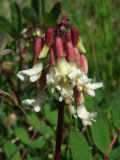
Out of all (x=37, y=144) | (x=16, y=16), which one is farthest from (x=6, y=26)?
(x=37, y=144)

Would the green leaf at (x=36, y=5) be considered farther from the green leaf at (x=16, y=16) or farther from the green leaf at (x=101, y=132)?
the green leaf at (x=101, y=132)

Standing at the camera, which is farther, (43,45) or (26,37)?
(26,37)

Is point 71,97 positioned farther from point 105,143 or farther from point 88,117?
point 105,143

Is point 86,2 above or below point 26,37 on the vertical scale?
above

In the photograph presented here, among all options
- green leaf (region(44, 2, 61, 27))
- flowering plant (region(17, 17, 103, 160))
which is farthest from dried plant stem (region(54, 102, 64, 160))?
green leaf (region(44, 2, 61, 27))

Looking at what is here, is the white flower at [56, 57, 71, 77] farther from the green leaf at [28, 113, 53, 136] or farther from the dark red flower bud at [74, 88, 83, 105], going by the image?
the green leaf at [28, 113, 53, 136]

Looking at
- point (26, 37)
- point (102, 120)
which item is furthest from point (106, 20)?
point (102, 120)

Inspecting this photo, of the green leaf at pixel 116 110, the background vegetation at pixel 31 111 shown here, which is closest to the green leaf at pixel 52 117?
the background vegetation at pixel 31 111
